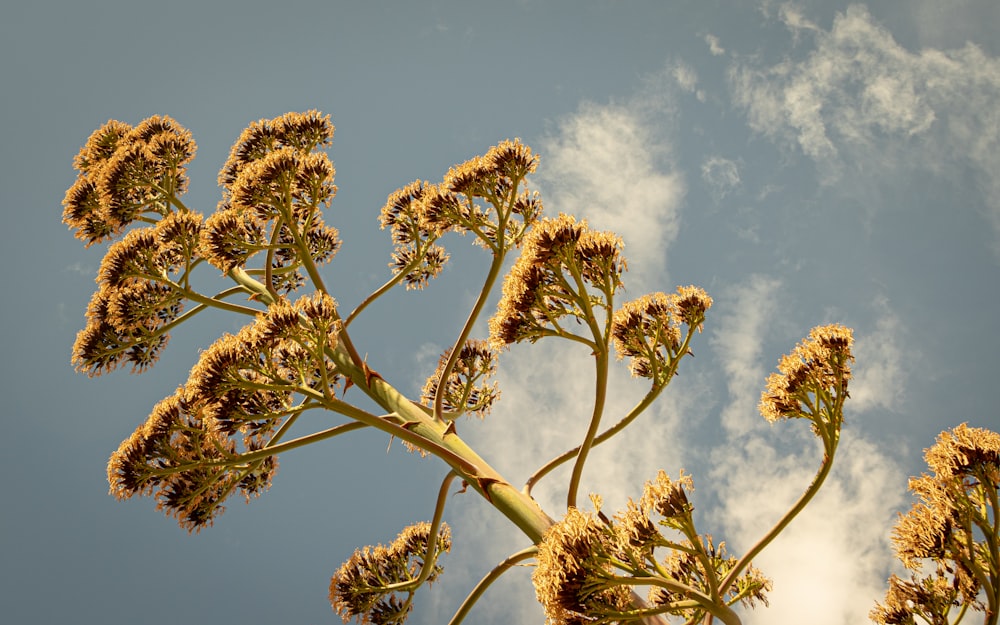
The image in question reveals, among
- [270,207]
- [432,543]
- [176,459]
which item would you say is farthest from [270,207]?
[432,543]

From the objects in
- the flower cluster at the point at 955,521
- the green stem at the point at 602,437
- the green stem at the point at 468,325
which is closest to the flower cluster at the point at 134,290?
the green stem at the point at 468,325

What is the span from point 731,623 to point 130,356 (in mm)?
6798

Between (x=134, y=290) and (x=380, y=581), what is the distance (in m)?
4.16

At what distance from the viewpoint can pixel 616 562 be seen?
434 cm

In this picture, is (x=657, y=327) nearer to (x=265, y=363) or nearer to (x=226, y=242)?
(x=265, y=363)

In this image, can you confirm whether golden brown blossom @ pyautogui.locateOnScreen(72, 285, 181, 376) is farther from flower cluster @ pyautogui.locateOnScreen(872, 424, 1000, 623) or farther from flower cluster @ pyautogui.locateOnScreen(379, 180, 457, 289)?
flower cluster @ pyautogui.locateOnScreen(872, 424, 1000, 623)

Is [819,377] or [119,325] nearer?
[819,377]

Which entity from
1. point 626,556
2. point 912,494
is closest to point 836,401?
point 912,494

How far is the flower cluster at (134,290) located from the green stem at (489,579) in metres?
4.59

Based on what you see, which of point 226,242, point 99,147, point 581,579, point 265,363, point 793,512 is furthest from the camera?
point 99,147

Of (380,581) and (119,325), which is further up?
(119,325)

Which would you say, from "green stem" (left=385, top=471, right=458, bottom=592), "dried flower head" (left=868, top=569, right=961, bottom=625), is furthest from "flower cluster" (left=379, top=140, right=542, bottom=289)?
"dried flower head" (left=868, top=569, right=961, bottom=625)

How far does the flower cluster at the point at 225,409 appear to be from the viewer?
5617 millimetres

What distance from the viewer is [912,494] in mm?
5301
